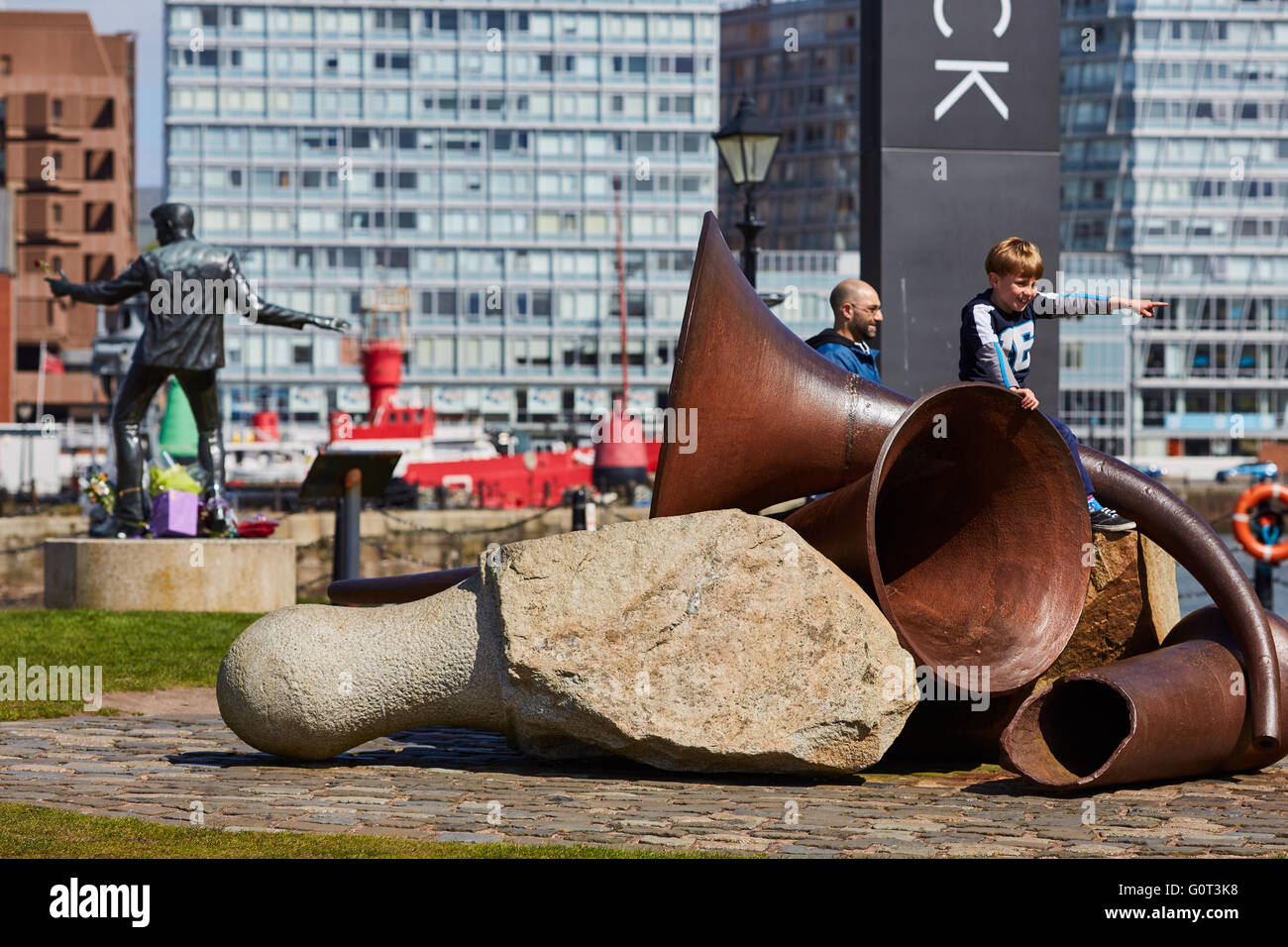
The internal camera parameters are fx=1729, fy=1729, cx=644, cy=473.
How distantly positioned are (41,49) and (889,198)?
8850cm

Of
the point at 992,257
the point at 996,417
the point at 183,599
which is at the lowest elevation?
the point at 183,599

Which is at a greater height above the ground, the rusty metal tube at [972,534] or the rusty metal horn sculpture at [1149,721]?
the rusty metal tube at [972,534]

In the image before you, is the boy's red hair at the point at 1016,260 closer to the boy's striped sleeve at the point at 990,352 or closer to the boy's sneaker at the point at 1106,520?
the boy's striped sleeve at the point at 990,352

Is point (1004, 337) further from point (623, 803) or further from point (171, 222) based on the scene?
point (171, 222)

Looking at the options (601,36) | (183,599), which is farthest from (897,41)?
(601,36)

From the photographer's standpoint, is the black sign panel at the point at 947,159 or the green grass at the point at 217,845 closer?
the green grass at the point at 217,845

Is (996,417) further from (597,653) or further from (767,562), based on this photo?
(597,653)

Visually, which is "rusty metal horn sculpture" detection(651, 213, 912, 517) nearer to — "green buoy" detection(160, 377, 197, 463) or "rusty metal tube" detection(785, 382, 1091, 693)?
"rusty metal tube" detection(785, 382, 1091, 693)

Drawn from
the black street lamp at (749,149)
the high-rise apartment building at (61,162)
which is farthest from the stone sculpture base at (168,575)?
the high-rise apartment building at (61,162)

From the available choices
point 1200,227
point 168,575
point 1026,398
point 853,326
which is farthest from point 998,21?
point 1200,227

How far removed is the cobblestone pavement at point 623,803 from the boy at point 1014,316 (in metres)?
1.34

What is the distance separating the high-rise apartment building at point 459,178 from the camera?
7588 cm

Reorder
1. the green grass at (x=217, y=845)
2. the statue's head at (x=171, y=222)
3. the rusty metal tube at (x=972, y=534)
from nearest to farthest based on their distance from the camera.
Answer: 1. the green grass at (x=217, y=845)
2. the rusty metal tube at (x=972, y=534)
3. the statue's head at (x=171, y=222)

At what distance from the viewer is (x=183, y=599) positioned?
41.4 ft
